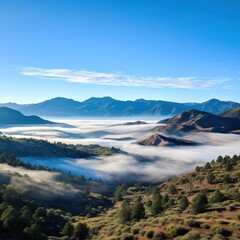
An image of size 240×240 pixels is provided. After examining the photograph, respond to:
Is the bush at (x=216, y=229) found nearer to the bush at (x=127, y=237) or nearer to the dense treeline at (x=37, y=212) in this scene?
the bush at (x=127, y=237)

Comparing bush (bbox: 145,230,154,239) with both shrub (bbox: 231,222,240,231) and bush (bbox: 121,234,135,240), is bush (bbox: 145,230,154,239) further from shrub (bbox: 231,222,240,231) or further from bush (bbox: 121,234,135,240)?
shrub (bbox: 231,222,240,231)

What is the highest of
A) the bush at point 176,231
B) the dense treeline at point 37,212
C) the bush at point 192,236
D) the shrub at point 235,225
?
the shrub at point 235,225

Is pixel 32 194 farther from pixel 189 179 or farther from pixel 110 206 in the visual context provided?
pixel 189 179

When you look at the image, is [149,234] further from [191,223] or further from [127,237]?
[191,223]

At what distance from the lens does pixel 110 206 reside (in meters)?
136

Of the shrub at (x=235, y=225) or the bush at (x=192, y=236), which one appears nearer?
the bush at (x=192, y=236)

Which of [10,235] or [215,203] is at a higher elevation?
[215,203]

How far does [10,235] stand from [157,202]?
3106cm

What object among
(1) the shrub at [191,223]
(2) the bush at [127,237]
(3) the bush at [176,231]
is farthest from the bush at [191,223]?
(2) the bush at [127,237]

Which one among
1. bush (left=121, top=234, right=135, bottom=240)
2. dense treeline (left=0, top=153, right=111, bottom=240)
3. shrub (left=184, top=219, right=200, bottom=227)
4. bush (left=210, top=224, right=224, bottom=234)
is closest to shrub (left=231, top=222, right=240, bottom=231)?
bush (left=210, top=224, right=224, bottom=234)

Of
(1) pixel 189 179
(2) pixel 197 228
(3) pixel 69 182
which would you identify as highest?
(2) pixel 197 228

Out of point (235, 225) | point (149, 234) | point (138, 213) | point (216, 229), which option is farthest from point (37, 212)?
point (235, 225)

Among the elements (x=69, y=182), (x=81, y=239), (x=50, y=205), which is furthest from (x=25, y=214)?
(x=69, y=182)

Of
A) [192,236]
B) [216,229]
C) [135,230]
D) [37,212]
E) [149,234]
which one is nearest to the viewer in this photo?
[192,236]
